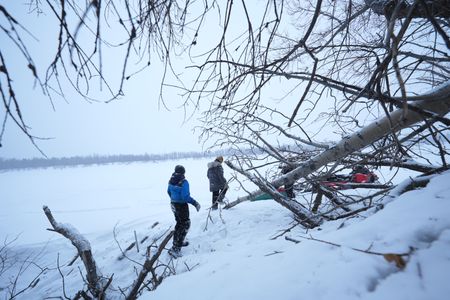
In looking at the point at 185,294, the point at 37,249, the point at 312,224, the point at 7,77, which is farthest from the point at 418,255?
the point at 37,249

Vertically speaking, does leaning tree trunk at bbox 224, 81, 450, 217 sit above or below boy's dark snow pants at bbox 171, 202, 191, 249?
above

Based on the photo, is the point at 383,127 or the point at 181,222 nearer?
the point at 383,127

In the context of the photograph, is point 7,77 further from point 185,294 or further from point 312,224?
point 312,224

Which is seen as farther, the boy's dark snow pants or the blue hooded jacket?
the blue hooded jacket

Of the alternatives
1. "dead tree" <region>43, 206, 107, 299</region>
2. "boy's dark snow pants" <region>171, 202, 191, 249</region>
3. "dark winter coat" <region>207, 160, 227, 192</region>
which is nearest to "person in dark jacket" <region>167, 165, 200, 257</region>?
"boy's dark snow pants" <region>171, 202, 191, 249</region>

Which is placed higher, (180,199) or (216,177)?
(216,177)

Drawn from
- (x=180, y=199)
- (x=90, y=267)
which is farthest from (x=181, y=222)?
(x=90, y=267)

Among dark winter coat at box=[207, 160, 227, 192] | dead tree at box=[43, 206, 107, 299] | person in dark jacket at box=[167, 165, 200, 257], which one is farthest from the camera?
dark winter coat at box=[207, 160, 227, 192]

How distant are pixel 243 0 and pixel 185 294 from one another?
145 cm

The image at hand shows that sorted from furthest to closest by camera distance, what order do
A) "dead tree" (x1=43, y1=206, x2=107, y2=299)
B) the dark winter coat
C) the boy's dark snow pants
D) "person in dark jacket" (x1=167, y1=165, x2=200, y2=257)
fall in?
the dark winter coat → "person in dark jacket" (x1=167, y1=165, x2=200, y2=257) → the boy's dark snow pants → "dead tree" (x1=43, y1=206, x2=107, y2=299)

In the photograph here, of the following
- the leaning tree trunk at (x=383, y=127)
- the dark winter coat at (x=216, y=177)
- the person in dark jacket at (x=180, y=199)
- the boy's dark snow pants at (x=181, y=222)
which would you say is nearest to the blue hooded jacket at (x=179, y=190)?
the person in dark jacket at (x=180, y=199)

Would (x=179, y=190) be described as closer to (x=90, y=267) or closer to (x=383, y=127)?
(x=90, y=267)

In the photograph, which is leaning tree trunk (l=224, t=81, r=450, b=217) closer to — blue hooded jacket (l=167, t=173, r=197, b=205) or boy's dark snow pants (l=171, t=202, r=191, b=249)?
blue hooded jacket (l=167, t=173, r=197, b=205)

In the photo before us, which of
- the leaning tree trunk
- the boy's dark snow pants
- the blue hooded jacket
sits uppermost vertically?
the leaning tree trunk
